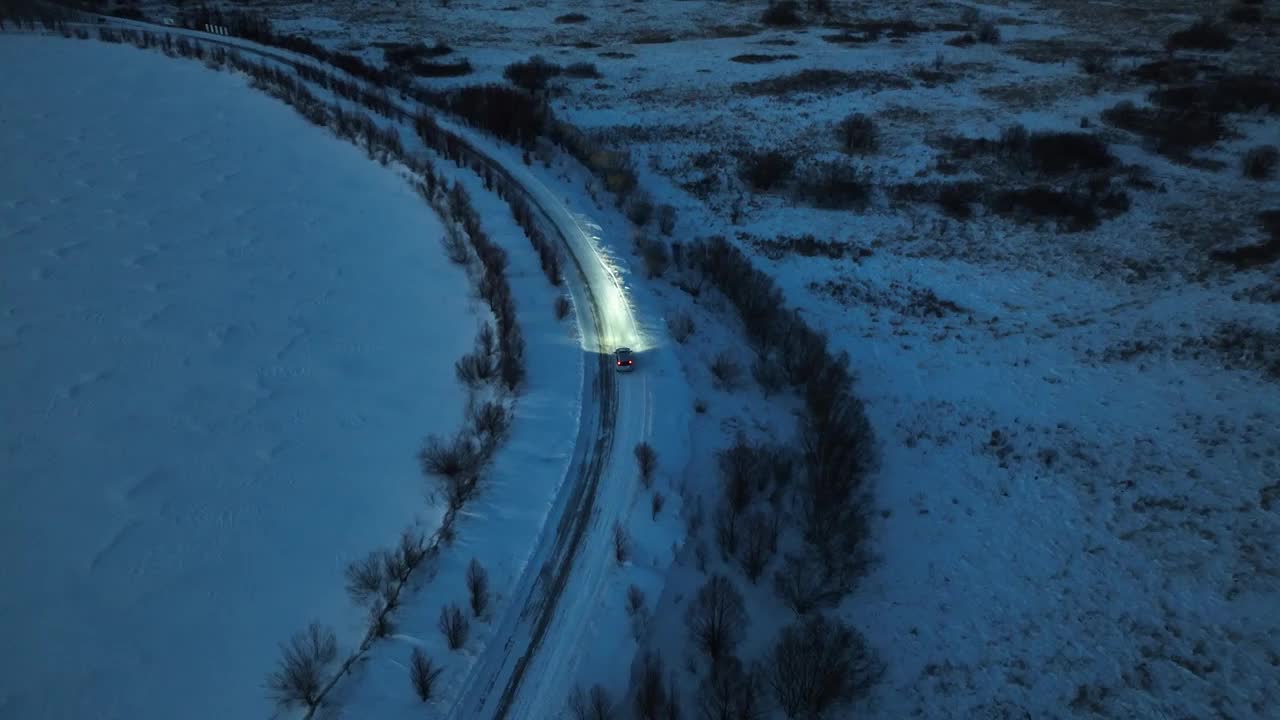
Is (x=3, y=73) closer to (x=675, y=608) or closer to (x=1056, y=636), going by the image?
(x=675, y=608)

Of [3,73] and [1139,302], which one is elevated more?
[3,73]

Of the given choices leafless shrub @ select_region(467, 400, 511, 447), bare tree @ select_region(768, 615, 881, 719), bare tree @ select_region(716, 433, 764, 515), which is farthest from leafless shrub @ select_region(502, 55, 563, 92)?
bare tree @ select_region(768, 615, 881, 719)

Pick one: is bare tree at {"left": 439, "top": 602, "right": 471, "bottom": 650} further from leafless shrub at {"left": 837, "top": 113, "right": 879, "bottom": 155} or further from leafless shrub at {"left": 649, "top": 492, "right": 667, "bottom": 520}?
leafless shrub at {"left": 837, "top": 113, "right": 879, "bottom": 155}

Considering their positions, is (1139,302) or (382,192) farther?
(382,192)

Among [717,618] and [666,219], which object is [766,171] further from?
[717,618]

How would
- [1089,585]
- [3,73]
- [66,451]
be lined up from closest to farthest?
[1089,585], [66,451], [3,73]

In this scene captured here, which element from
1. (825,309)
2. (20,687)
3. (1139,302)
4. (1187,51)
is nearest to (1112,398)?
(1139,302)

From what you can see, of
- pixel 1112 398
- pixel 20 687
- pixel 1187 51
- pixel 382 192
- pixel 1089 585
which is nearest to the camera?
pixel 20 687
